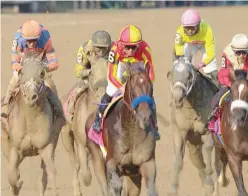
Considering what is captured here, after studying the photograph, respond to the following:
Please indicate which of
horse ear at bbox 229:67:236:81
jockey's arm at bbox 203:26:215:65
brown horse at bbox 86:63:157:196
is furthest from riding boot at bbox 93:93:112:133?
jockey's arm at bbox 203:26:215:65

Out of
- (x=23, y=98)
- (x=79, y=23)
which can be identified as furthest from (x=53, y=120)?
(x=79, y=23)

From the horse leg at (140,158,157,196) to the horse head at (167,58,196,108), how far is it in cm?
212

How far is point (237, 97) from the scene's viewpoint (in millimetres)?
11328

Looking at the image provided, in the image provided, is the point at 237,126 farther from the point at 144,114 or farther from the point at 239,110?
the point at 144,114

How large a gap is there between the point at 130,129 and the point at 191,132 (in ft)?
10.1

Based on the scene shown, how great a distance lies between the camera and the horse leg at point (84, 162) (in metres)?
13.9

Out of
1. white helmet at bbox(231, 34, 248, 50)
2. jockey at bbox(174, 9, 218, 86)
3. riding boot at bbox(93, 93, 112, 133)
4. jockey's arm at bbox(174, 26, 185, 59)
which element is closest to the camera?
riding boot at bbox(93, 93, 112, 133)

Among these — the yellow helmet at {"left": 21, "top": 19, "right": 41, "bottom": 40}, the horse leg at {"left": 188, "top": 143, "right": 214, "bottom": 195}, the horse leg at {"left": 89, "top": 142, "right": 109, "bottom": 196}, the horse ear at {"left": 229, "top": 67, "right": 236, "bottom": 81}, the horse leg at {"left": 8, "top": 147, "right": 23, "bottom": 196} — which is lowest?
the horse leg at {"left": 188, "top": 143, "right": 214, "bottom": 195}

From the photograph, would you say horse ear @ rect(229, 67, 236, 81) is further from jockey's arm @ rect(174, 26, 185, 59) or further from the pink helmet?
jockey's arm @ rect(174, 26, 185, 59)

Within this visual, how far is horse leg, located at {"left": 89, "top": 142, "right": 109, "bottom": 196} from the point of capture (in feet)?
38.5

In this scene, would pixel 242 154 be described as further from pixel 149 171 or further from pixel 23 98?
pixel 23 98

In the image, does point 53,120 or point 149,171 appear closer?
point 149,171

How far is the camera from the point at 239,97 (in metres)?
11.3

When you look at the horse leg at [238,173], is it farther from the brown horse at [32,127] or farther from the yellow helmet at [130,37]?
the brown horse at [32,127]
